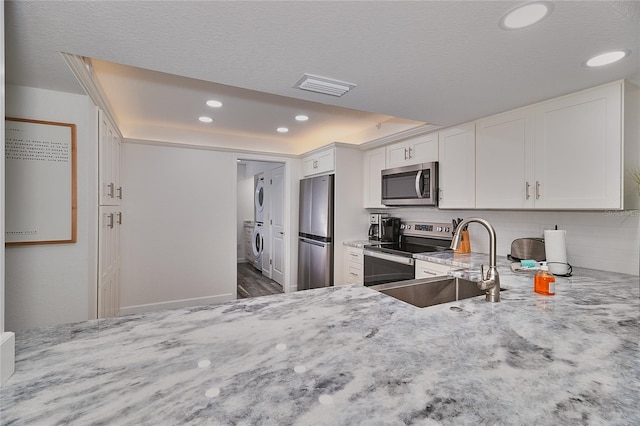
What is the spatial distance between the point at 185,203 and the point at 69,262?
1954mm

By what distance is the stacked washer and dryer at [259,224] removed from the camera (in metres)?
5.61

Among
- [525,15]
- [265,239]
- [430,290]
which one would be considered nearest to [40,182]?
[430,290]

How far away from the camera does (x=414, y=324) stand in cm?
110

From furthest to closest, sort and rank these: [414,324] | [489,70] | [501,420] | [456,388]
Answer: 1. [489,70]
2. [414,324]
3. [456,388]
4. [501,420]

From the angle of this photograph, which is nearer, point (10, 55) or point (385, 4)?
point (385, 4)

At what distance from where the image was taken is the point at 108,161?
2590 mm

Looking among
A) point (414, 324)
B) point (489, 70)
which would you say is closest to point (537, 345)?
point (414, 324)

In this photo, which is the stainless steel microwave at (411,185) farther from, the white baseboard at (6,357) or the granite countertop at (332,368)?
the white baseboard at (6,357)

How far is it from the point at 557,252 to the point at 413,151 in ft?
5.51

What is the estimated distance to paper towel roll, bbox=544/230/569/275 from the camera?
198cm

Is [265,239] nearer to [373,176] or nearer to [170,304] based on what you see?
[170,304]

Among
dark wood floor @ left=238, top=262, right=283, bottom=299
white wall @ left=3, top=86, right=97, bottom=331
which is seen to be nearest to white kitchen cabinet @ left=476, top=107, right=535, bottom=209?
white wall @ left=3, top=86, right=97, bottom=331

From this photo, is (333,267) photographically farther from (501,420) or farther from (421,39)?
(501,420)

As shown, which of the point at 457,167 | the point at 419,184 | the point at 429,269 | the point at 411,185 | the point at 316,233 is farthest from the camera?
the point at 316,233
